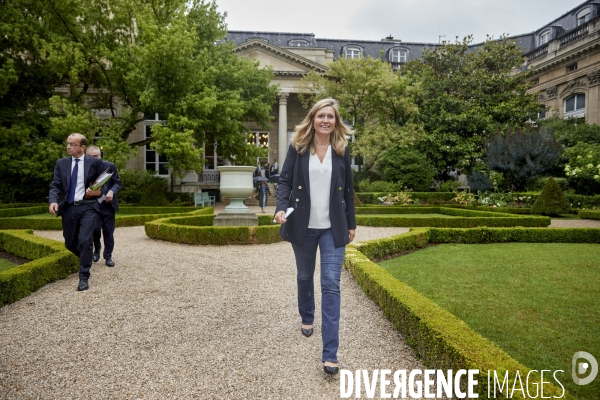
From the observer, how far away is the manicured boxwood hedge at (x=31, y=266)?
4844mm

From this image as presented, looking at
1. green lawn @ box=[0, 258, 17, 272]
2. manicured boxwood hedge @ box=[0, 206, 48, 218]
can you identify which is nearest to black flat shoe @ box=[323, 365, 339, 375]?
green lawn @ box=[0, 258, 17, 272]

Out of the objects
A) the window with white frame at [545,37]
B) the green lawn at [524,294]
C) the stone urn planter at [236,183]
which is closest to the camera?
the green lawn at [524,294]

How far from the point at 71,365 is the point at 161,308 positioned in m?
1.46

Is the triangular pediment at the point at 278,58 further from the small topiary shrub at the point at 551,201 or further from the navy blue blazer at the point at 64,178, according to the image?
the navy blue blazer at the point at 64,178

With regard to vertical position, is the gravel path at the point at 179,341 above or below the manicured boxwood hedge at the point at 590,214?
below

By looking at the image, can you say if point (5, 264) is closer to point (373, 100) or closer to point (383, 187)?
point (383, 187)

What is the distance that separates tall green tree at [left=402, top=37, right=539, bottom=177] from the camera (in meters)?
24.7

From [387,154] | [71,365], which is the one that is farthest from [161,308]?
[387,154]

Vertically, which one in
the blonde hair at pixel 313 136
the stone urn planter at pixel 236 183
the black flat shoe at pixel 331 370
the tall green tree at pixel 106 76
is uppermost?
the tall green tree at pixel 106 76

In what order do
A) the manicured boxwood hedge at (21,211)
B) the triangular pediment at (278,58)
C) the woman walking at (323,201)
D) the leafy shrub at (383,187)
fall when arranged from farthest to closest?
1. the triangular pediment at (278,58)
2. the leafy shrub at (383,187)
3. the manicured boxwood hedge at (21,211)
4. the woman walking at (323,201)

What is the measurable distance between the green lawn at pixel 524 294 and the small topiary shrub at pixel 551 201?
697cm

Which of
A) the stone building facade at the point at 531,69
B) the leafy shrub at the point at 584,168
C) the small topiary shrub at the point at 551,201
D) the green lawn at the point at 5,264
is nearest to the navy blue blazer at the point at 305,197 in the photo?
the green lawn at the point at 5,264

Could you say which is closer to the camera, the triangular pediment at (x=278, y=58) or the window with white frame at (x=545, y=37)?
the triangular pediment at (x=278, y=58)

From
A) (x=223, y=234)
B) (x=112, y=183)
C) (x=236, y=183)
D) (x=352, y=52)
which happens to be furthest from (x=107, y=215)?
(x=352, y=52)
